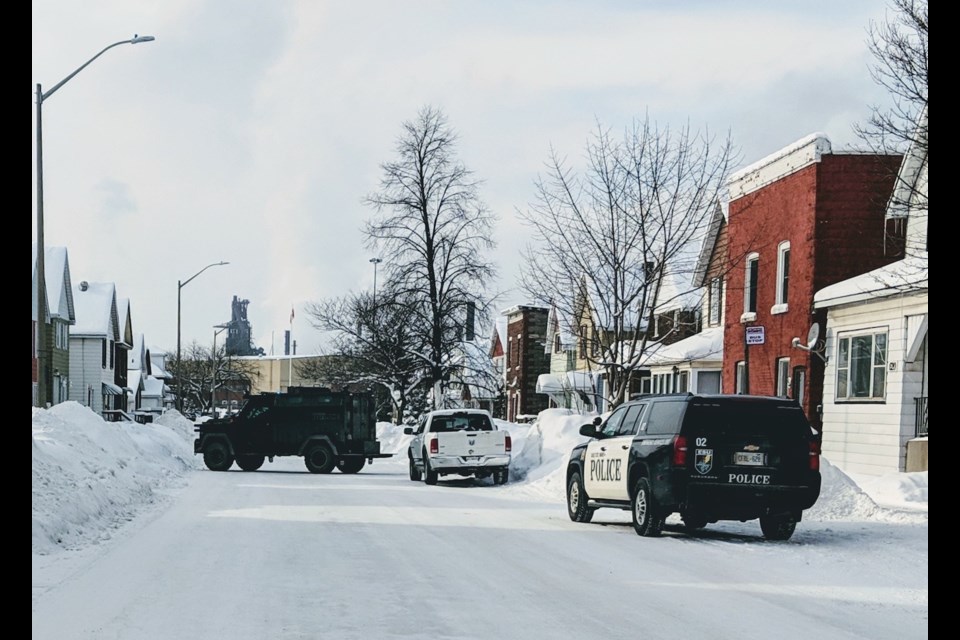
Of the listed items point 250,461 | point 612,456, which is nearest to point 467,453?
point 250,461

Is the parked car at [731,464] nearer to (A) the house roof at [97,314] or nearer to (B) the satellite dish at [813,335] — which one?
(B) the satellite dish at [813,335]

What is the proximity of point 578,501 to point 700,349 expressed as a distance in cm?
2351

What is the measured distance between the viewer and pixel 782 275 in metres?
33.3

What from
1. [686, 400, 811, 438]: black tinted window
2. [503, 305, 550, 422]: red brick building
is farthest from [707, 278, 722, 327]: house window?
[503, 305, 550, 422]: red brick building

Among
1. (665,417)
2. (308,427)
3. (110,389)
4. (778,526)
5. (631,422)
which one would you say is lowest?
(110,389)

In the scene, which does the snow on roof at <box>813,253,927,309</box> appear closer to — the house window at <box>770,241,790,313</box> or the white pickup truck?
the house window at <box>770,241,790,313</box>

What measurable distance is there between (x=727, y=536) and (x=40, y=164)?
16009 mm

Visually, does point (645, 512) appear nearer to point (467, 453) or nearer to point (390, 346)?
point (467, 453)

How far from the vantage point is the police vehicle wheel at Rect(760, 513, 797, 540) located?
1484cm

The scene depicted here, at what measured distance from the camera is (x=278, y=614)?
8.99m

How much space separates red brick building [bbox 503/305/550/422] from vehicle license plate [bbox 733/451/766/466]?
58.2 metres
